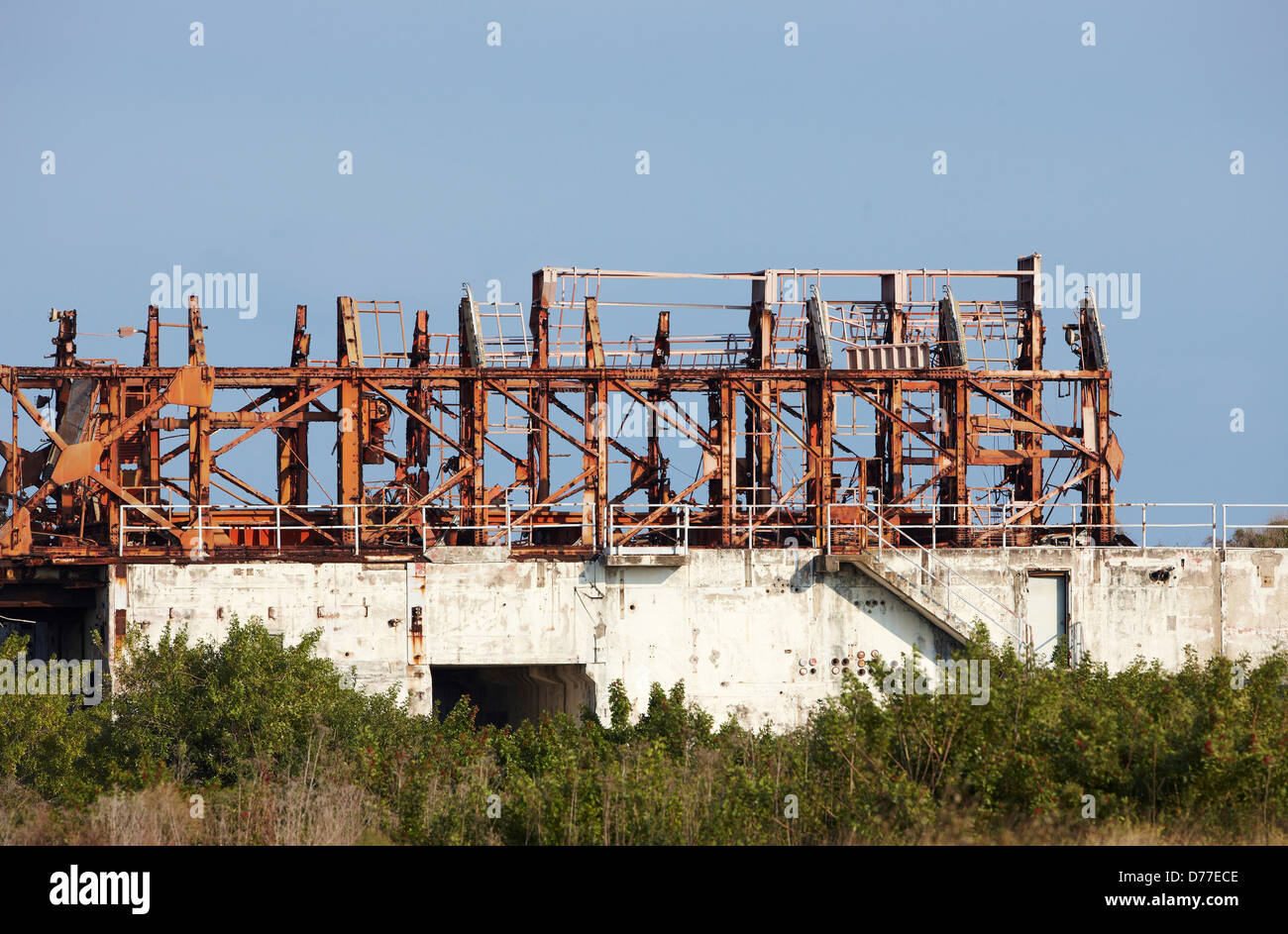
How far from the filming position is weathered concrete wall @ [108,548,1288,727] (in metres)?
34.3

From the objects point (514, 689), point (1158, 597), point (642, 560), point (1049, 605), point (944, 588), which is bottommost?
point (514, 689)

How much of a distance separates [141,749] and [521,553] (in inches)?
374

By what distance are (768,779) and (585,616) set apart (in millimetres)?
11767

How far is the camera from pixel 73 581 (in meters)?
35.6

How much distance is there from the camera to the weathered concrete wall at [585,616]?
3428cm

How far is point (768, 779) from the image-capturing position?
78.7ft

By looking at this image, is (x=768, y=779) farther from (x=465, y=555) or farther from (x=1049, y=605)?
(x=1049, y=605)

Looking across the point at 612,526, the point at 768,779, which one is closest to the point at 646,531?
the point at 612,526

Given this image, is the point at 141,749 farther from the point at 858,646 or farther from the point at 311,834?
the point at 858,646

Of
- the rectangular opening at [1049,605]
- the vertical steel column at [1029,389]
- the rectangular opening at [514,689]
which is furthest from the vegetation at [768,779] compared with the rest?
the vertical steel column at [1029,389]

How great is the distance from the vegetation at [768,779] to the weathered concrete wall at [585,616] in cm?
553

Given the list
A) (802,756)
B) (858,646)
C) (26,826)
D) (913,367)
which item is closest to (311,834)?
(26,826)

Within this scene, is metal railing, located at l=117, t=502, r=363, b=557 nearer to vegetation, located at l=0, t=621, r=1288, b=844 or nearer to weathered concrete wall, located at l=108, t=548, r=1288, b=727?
weathered concrete wall, located at l=108, t=548, r=1288, b=727
